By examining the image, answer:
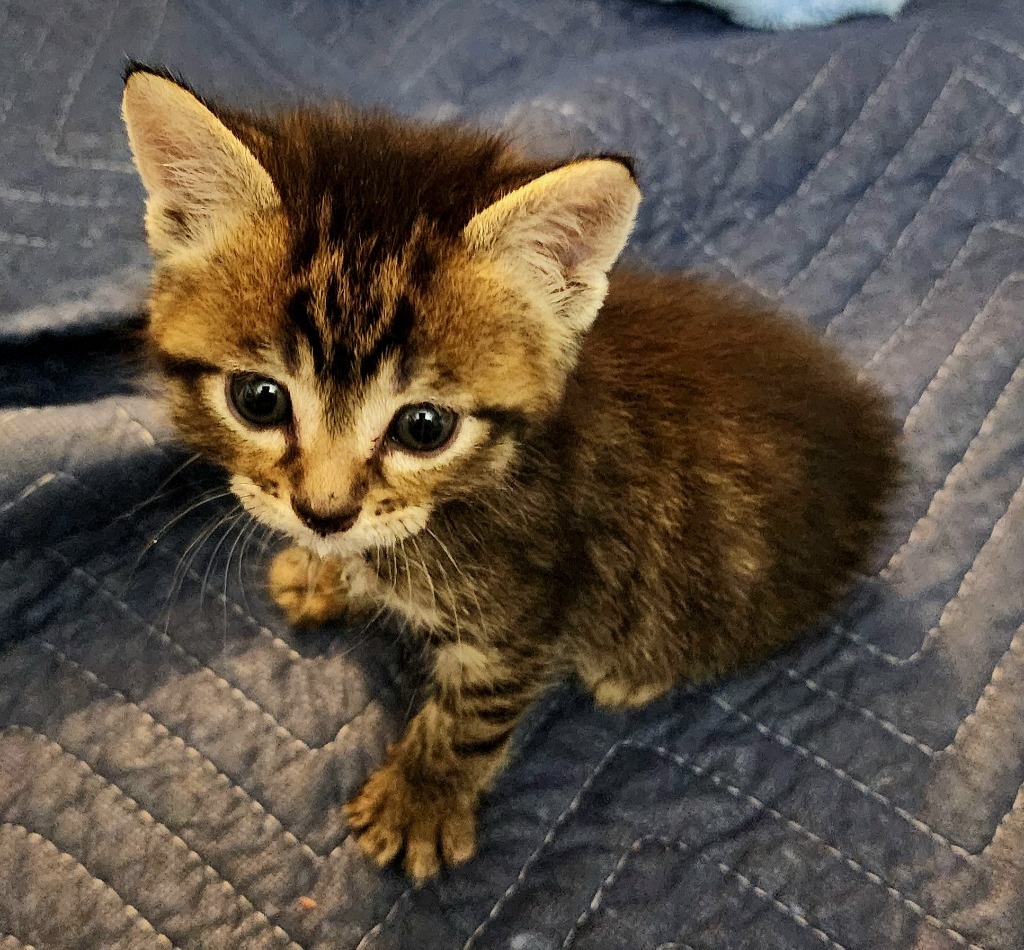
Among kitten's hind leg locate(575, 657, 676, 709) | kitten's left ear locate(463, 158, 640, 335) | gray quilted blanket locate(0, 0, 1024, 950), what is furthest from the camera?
kitten's hind leg locate(575, 657, 676, 709)

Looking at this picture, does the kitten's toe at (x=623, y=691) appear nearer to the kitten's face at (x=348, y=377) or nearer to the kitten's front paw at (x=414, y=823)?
the kitten's front paw at (x=414, y=823)

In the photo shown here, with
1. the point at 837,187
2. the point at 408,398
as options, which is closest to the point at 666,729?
the point at 408,398

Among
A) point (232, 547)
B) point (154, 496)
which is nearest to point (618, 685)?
point (232, 547)

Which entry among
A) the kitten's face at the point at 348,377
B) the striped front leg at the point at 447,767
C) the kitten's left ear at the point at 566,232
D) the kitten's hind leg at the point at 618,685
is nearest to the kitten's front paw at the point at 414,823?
the striped front leg at the point at 447,767

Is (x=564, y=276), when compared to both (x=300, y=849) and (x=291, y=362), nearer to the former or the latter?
(x=291, y=362)

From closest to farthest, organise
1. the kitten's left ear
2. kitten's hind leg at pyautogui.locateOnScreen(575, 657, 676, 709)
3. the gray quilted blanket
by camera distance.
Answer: the kitten's left ear → the gray quilted blanket → kitten's hind leg at pyautogui.locateOnScreen(575, 657, 676, 709)

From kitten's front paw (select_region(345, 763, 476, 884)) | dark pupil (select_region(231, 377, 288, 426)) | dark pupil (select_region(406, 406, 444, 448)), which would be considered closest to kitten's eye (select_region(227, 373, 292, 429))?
dark pupil (select_region(231, 377, 288, 426))

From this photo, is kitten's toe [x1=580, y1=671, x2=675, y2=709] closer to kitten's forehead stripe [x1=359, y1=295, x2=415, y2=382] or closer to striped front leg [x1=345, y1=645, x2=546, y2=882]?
striped front leg [x1=345, y1=645, x2=546, y2=882]
